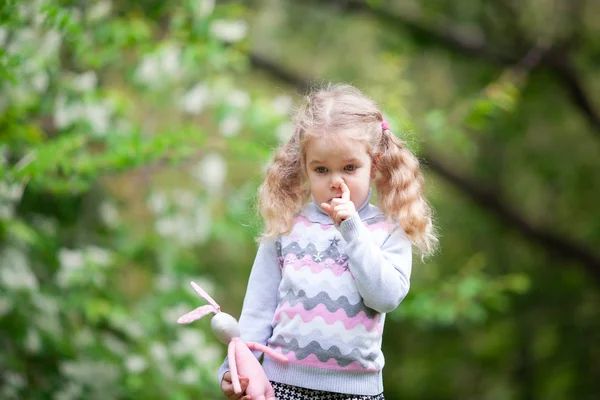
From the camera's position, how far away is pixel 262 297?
7.69 feet

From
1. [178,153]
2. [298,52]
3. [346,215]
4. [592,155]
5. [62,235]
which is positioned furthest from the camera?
[298,52]

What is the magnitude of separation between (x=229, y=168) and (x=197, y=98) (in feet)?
16.0

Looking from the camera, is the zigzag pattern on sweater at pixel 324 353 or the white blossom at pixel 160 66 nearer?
the zigzag pattern on sweater at pixel 324 353

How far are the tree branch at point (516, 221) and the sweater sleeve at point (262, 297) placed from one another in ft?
17.5

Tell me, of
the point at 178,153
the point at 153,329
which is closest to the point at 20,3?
the point at 178,153

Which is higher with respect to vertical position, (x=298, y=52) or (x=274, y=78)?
(x=274, y=78)

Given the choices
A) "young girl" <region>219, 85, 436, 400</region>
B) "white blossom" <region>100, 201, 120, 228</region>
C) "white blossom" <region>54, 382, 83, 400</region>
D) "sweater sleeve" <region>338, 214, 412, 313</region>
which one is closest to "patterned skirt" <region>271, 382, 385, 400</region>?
"young girl" <region>219, 85, 436, 400</region>

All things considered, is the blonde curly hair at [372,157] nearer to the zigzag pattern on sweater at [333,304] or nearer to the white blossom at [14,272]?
the zigzag pattern on sweater at [333,304]

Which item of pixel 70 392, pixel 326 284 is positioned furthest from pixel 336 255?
pixel 70 392

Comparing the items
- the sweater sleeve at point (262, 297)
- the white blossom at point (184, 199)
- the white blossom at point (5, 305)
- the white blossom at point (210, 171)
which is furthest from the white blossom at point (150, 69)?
the sweater sleeve at point (262, 297)

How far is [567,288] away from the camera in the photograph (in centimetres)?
878

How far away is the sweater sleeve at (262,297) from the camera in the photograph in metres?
2.31

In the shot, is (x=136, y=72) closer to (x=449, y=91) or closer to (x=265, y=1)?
(x=265, y=1)

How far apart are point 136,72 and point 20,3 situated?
1.02 meters
